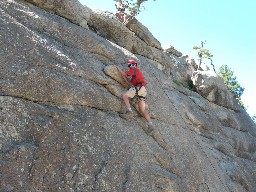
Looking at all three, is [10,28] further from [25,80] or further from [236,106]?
[236,106]

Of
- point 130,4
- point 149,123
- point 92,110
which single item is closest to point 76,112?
point 92,110

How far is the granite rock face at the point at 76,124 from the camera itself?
8820 millimetres

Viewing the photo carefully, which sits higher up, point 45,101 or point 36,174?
point 45,101

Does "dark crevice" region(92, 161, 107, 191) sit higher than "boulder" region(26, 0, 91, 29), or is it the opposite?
"boulder" region(26, 0, 91, 29)

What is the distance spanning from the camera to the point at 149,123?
13672mm

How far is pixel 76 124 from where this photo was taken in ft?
34.0

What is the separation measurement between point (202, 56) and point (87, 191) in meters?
29.7

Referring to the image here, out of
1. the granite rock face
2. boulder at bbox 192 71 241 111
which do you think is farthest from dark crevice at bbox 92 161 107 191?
boulder at bbox 192 71 241 111

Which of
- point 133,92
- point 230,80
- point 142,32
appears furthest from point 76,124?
point 230,80

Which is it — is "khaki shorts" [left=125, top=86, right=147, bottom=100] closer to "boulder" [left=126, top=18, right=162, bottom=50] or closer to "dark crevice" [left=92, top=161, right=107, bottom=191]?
"dark crevice" [left=92, top=161, right=107, bottom=191]

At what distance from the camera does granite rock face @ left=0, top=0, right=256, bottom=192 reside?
8.82 metres


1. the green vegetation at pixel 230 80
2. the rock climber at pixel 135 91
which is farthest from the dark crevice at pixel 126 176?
the green vegetation at pixel 230 80

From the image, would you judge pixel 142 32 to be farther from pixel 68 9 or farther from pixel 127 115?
pixel 127 115

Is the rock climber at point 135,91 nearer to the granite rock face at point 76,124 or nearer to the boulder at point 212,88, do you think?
the granite rock face at point 76,124
